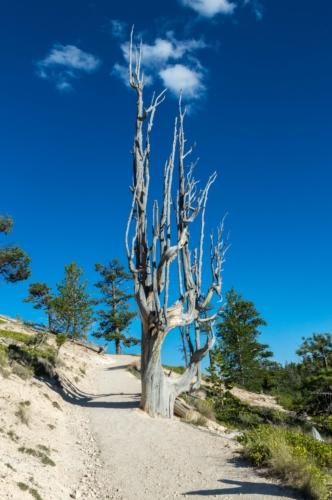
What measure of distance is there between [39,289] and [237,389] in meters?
17.9

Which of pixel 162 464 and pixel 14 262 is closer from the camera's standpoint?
pixel 162 464

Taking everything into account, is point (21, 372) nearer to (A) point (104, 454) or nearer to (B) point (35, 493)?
(A) point (104, 454)

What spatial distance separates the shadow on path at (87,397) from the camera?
12.5 metres

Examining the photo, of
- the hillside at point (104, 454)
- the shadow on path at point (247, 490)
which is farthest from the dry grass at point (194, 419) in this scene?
the shadow on path at point (247, 490)

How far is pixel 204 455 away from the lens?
738 cm

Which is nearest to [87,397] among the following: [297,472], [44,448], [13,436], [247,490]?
[44,448]

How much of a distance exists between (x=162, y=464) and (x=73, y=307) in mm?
25298

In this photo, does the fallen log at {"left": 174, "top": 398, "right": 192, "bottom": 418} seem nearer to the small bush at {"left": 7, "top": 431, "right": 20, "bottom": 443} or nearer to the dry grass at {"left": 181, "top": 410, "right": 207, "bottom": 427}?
the dry grass at {"left": 181, "top": 410, "right": 207, "bottom": 427}

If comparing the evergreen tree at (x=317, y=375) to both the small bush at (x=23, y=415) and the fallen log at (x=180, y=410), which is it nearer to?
the fallen log at (x=180, y=410)

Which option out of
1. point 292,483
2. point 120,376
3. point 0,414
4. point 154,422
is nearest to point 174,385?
point 154,422

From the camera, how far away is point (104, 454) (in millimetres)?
7875

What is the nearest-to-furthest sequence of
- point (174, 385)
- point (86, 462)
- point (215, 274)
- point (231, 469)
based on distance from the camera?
1. point (231, 469)
2. point (86, 462)
3. point (174, 385)
4. point (215, 274)

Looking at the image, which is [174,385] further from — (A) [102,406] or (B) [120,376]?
(B) [120,376]

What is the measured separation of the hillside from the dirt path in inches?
0.6
